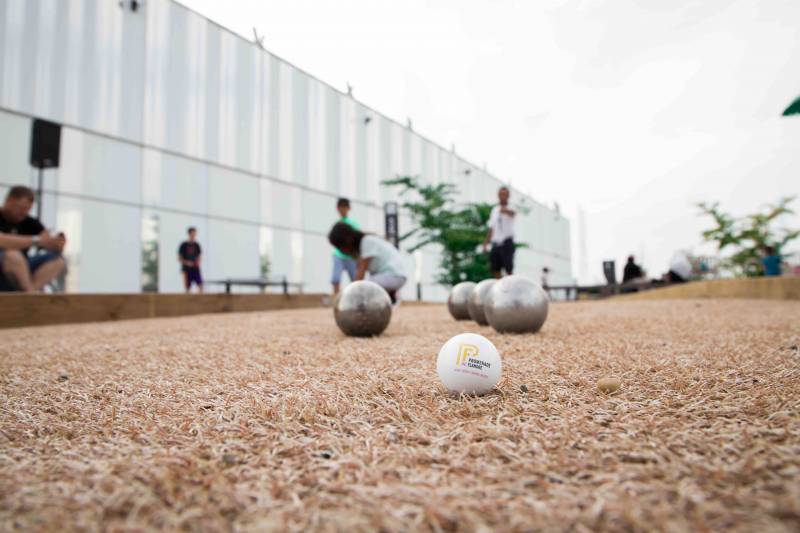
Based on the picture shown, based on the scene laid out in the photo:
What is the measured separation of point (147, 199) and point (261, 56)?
627cm

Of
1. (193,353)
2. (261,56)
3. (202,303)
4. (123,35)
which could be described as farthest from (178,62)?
(193,353)

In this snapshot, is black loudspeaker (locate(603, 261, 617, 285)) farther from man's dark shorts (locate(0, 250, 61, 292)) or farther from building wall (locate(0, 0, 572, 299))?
man's dark shorts (locate(0, 250, 61, 292))

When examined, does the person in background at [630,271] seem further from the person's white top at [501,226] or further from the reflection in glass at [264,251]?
the reflection in glass at [264,251]

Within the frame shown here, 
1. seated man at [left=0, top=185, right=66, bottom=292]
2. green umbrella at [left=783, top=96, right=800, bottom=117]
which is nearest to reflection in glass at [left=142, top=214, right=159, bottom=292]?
seated man at [left=0, top=185, right=66, bottom=292]

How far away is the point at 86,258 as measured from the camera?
10914 millimetres

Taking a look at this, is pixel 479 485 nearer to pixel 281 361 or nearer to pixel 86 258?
pixel 281 361

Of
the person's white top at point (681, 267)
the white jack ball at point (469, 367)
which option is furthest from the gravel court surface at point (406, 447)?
the person's white top at point (681, 267)

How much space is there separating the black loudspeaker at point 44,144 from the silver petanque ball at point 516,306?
714cm

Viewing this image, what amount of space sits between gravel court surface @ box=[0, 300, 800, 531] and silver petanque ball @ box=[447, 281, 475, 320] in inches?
96.4

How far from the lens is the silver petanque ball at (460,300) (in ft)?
15.6

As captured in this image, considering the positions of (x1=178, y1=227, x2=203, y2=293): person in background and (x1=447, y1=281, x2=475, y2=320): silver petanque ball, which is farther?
(x1=178, y1=227, x2=203, y2=293): person in background

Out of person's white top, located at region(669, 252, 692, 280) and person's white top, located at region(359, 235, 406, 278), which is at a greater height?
person's white top, located at region(669, 252, 692, 280)

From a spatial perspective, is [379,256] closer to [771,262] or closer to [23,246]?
[23,246]

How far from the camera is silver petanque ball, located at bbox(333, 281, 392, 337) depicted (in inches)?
136
